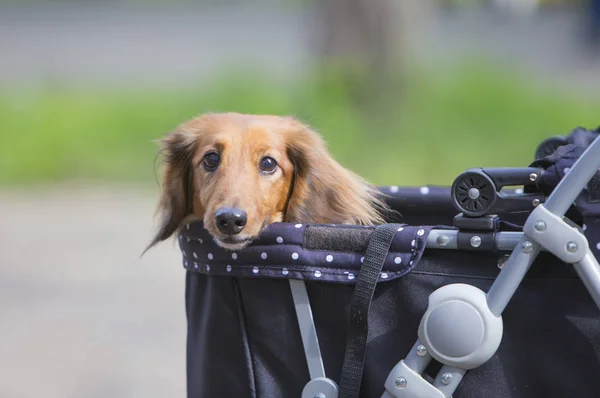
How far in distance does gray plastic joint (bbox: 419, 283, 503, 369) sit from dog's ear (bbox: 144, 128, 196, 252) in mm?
946

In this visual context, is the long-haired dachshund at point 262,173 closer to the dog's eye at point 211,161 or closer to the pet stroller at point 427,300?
the dog's eye at point 211,161

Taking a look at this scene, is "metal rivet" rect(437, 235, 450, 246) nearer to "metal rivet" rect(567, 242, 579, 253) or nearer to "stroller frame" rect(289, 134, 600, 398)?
"stroller frame" rect(289, 134, 600, 398)

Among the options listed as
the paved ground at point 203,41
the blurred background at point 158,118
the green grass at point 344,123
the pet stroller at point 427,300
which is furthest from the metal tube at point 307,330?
the paved ground at point 203,41

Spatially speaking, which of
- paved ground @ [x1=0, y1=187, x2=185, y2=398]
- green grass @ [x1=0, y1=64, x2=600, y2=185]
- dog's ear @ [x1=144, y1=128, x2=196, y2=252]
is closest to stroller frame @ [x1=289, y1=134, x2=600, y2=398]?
dog's ear @ [x1=144, y1=128, x2=196, y2=252]

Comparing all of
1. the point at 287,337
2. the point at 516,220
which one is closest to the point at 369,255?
the point at 287,337

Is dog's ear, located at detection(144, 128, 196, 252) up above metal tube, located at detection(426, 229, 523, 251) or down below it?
below

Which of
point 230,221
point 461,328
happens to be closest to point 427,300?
point 461,328

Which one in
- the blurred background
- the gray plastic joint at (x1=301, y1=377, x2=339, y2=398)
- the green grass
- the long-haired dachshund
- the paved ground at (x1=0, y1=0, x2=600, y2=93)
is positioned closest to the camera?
the gray plastic joint at (x1=301, y1=377, x2=339, y2=398)

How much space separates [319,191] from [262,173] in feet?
0.66

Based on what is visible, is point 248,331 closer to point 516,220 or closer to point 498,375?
point 498,375

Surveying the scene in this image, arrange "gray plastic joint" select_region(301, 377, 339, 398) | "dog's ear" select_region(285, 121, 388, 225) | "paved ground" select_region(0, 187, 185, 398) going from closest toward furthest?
"gray plastic joint" select_region(301, 377, 339, 398), "dog's ear" select_region(285, 121, 388, 225), "paved ground" select_region(0, 187, 185, 398)

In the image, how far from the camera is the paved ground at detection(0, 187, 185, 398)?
3.80 meters

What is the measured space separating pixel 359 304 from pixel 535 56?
426 inches

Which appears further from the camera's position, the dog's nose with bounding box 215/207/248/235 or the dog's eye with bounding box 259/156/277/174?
the dog's eye with bounding box 259/156/277/174
